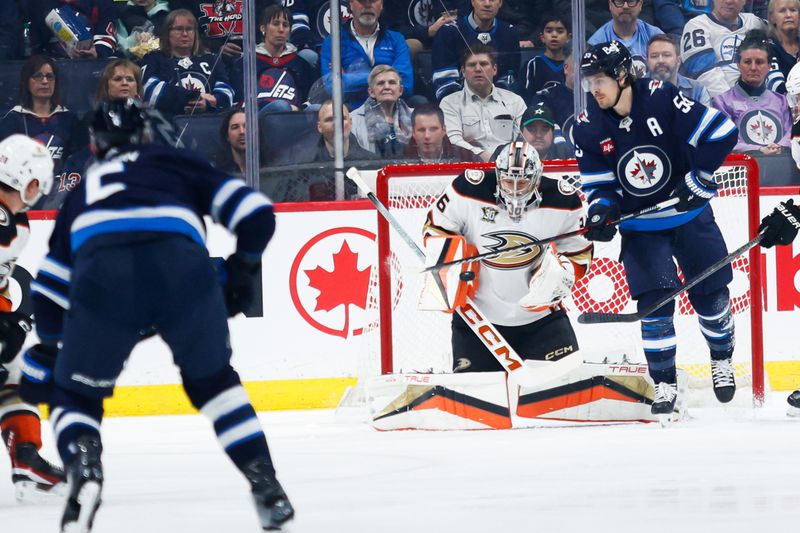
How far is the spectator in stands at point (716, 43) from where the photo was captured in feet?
17.9

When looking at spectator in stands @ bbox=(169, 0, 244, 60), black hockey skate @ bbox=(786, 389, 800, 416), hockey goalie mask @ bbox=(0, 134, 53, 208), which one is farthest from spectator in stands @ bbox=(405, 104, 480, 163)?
hockey goalie mask @ bbox=(0, 134, 53, 208)

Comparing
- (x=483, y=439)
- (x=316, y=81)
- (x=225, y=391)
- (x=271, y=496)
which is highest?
(x=316, y=81)

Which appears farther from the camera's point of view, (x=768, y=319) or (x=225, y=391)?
(x=768, y=319)

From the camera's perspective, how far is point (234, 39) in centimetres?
527

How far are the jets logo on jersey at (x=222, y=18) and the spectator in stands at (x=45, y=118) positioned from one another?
2.15 ft

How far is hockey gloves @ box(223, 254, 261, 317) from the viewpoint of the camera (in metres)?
2.35

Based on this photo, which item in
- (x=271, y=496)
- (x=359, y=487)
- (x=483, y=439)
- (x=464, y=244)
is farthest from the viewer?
(x=464, y=244)

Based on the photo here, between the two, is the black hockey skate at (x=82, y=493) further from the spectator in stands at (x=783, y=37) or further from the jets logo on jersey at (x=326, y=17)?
the spectator in stands at (x=783, y=37)

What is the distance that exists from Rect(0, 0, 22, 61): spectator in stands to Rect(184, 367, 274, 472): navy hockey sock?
3.56 meters

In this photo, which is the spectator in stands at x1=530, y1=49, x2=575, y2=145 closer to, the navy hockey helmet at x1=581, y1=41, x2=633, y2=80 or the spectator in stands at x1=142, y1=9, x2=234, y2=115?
the navy hockey helmet at x1=581, y1=41, x2=633, y2=80

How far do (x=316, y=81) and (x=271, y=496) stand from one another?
129 inches

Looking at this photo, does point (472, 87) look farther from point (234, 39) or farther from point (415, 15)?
point (234, 39)

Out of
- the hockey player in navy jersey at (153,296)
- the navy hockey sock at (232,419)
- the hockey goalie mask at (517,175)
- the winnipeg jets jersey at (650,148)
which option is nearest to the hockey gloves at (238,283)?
the hockey player in navy jersey at (153,296)

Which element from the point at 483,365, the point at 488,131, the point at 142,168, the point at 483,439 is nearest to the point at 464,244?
the point at 483,365
